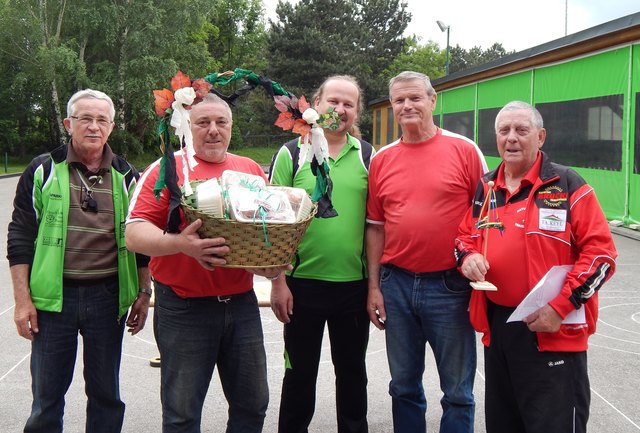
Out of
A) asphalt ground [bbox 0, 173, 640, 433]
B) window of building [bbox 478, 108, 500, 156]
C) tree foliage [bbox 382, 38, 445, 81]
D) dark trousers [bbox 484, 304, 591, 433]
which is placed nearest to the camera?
dark trousers [bbox 484, 304, 591, 433]

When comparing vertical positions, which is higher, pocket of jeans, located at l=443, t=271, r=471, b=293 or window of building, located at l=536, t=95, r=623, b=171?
window of building, located at l=536, t=95, r=623, b=171

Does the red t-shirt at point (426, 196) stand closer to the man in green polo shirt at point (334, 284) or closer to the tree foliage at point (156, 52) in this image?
the man in green polo shirt at point (334, 284)

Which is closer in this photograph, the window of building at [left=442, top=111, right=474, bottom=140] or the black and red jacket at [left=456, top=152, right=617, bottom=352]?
the black and red jacket at [left=456, top=152, right=617, bottom=352]

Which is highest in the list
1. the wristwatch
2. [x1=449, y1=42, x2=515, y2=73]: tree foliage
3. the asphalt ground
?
[x1=449, y1=42, x2=515, y2=73]: tree foliage

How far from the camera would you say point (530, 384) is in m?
2.92

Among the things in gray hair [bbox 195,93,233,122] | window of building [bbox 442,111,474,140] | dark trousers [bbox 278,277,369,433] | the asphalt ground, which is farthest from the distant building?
gray hair [bbox 195,93,233,122]

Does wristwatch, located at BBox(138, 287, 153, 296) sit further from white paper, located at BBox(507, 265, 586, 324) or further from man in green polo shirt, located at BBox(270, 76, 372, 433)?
white paper, located at BBox(507, 265, 586, 324)

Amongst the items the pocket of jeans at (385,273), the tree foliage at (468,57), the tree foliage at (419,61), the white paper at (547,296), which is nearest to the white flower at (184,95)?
the pocket of jeans at (385,273)

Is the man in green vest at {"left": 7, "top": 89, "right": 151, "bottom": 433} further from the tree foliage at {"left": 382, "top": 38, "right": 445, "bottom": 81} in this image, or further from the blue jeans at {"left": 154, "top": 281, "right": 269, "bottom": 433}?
the tree foliage at {"left": 382, "top": 38, "right": 445, "bottom": 81}

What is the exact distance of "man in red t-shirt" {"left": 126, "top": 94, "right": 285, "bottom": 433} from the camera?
118 inches

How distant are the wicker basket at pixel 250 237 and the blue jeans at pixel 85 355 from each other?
1.07 m

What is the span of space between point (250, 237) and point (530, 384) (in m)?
1.46

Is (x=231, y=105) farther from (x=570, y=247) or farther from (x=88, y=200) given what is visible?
(x=570, y=247)

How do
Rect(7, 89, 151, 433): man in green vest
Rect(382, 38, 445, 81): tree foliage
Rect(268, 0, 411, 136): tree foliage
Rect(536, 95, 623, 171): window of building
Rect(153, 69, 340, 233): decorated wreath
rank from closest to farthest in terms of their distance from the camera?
Rect(153, 69, 340, 233): decorated wreath < Rect(7, 89, 151, 433): man in green vest < Rect(536, 95, 623, 171): window of building < Rect(268, 0, 411, 136): tree foliage < Rect(382, 38, 445, 81): tree foliage
